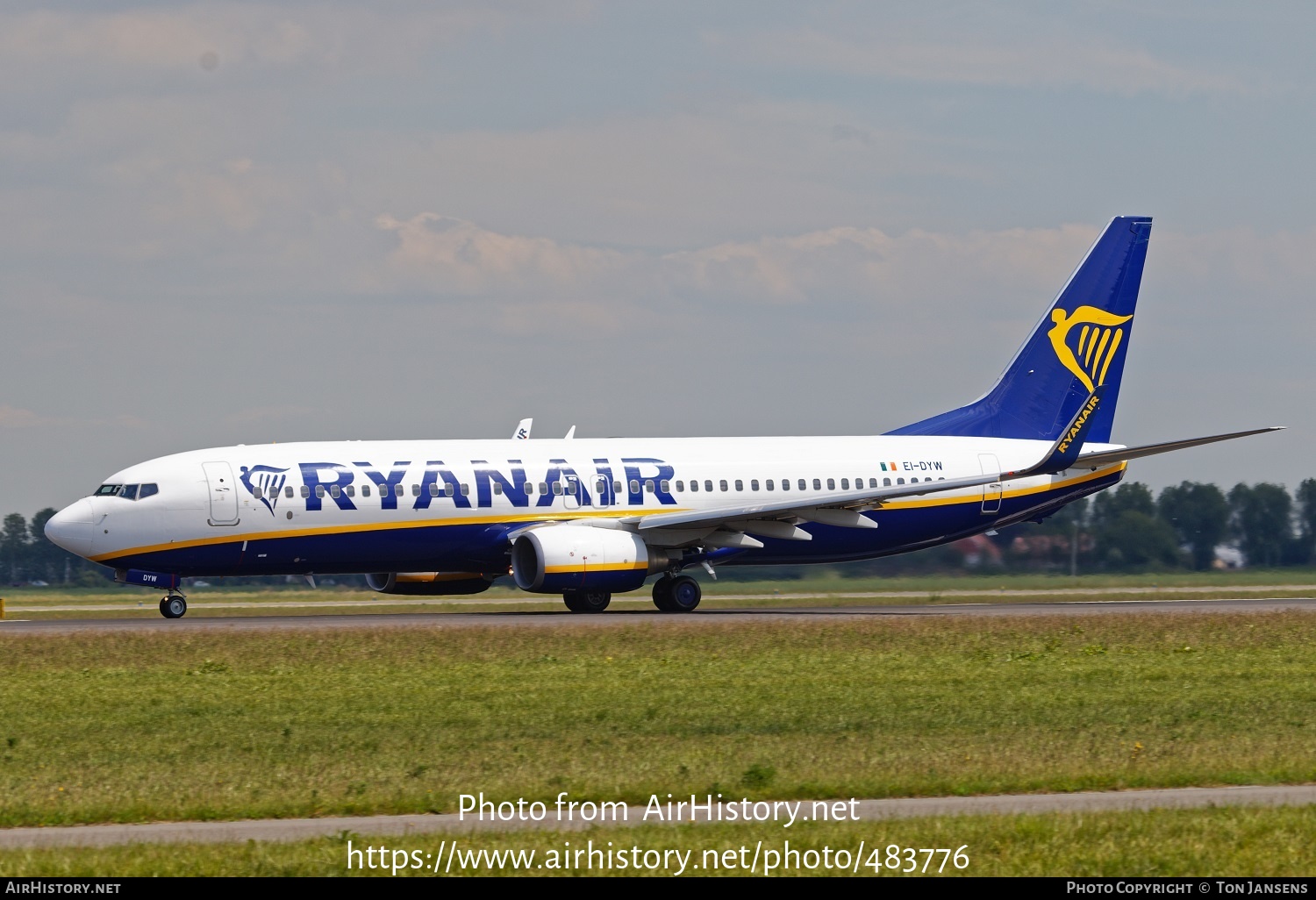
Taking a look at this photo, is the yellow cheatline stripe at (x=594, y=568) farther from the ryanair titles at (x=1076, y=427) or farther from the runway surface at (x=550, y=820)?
the runway surface at (x=550, y=820)

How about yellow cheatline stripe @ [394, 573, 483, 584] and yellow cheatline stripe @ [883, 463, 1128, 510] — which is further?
yellow cheatline stripe @ [883, 463, 1128, 510]

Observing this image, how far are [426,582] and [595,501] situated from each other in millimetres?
5215

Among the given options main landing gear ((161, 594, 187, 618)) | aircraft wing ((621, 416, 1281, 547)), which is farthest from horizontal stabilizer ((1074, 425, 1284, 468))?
main landing gear ((161, 594, 187, 618))

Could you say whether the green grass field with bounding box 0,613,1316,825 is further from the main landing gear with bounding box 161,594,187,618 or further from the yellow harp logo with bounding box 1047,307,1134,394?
the yellow harp logo with bounding box 1047,307,1134,394

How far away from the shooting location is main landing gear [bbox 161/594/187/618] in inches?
1591

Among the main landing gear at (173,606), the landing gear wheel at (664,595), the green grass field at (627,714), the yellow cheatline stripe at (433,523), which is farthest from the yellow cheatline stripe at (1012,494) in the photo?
the main landing gear at (173,606)

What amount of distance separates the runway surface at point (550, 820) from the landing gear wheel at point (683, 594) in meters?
26.5

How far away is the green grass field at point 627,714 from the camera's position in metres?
16.6

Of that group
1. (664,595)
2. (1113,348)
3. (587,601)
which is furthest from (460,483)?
(1113,348)

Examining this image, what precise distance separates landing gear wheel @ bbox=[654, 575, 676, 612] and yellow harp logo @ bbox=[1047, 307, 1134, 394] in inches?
575

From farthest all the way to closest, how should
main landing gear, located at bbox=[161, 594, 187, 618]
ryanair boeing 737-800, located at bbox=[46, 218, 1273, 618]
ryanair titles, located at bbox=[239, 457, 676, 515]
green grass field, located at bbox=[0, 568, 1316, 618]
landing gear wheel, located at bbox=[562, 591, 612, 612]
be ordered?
green grass field, located at bbox=[0, 568, 1316, 618] < landing gear wheel, located at bbox=[562, 591, 612, 612] < main landing gear, located at bbox=[161, 594, 187, 618] < ryanair titles, located at bbox=[239, 457, 676, 515] < ryanair boeing 737-800, located at bbox=[46, 218, 1273, 618]

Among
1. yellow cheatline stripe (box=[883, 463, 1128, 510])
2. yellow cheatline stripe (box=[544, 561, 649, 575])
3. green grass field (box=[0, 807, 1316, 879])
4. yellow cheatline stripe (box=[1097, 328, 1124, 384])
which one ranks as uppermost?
yellow cheatline stripe (box=[1097, 328, 1124, 384])

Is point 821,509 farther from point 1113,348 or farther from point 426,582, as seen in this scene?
point 1113,348

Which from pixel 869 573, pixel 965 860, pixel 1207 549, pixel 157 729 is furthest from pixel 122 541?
pixel 1207 549
